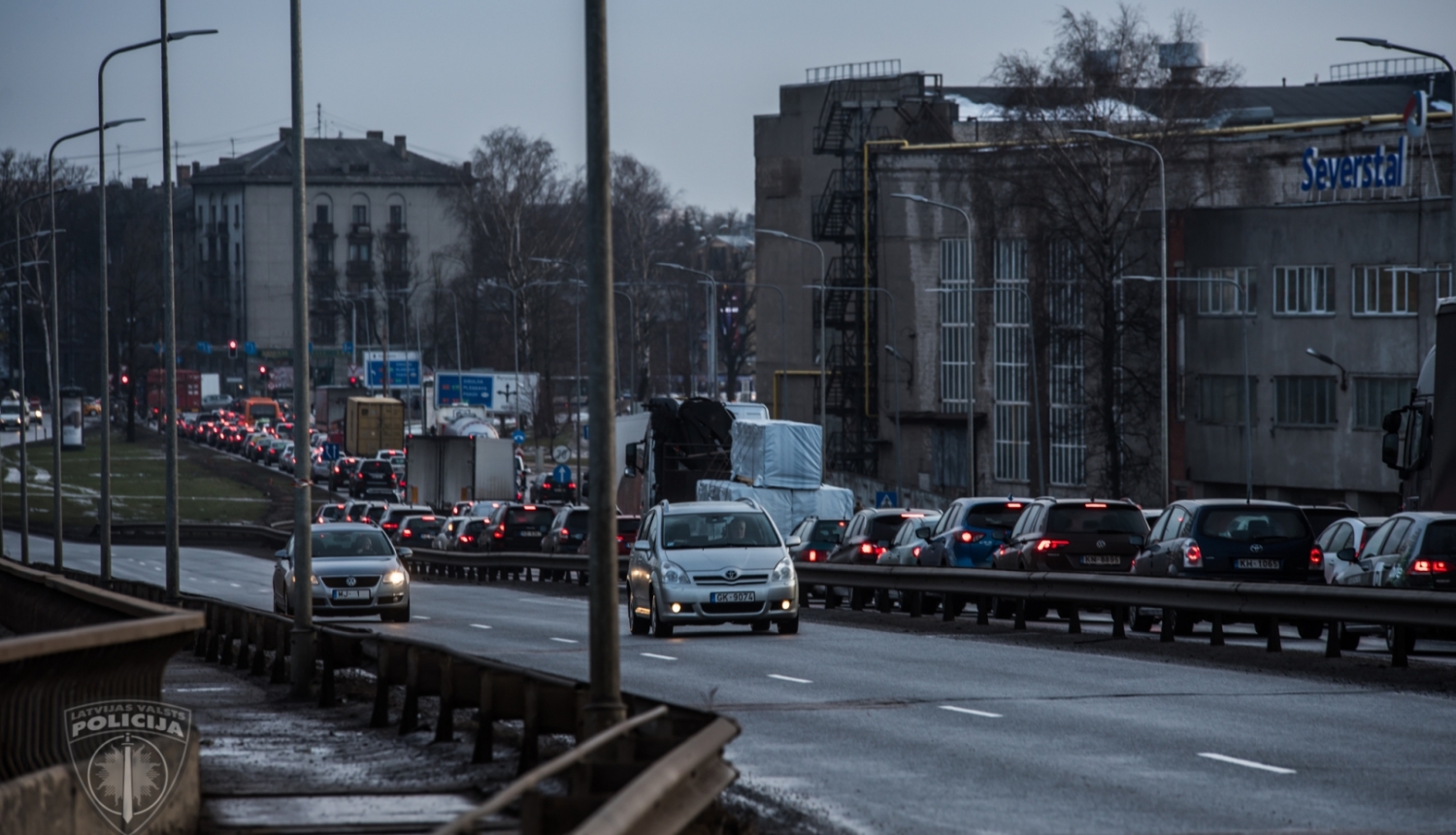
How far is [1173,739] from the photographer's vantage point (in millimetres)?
13258

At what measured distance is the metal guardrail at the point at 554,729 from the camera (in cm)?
754

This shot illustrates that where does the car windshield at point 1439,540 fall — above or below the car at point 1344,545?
above

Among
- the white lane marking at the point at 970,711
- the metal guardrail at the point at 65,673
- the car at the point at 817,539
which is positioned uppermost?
the metal guardrail at the point at 65,673

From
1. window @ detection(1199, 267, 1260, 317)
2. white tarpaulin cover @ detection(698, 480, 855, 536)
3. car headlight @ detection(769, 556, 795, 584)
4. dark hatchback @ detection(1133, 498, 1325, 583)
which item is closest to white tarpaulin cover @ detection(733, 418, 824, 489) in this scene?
white tarpaulin cover @ detection(698, 480, 855, 536)

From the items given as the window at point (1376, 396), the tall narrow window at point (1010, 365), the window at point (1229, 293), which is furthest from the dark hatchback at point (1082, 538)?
the tall narrow window at point (1010, 365)

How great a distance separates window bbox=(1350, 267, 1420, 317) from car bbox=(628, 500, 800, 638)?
4228 cm

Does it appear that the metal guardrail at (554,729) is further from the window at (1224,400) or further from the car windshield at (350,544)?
the window at (1224,400)

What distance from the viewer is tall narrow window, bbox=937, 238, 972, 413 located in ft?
263

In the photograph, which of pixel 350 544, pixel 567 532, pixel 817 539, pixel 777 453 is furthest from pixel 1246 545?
pixel 567 532

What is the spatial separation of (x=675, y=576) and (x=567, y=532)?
81.6 feet

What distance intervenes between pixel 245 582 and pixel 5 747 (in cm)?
4155

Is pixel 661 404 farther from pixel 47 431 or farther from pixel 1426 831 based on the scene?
pixel 47 431

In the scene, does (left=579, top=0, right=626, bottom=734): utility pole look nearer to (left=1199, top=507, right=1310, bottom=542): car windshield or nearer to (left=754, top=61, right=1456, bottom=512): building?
(left=1199, top=507, right=1310, bottom=542): car windshield

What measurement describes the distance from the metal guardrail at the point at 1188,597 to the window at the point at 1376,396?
120 ft
